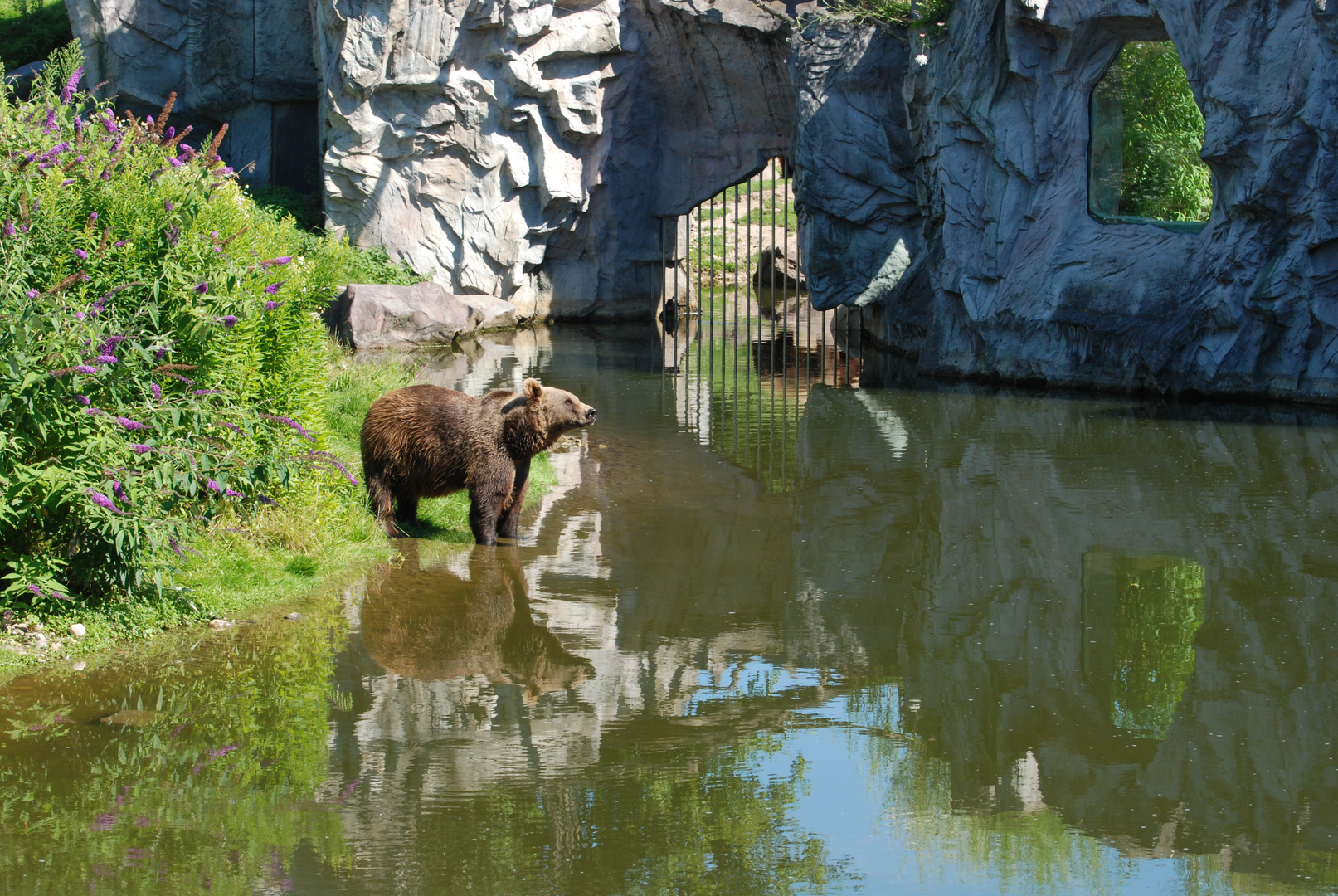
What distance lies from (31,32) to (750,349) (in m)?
21.0

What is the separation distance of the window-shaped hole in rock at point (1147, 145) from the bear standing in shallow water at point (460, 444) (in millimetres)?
12488

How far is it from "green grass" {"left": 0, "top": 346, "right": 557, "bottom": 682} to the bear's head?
3.43 feet

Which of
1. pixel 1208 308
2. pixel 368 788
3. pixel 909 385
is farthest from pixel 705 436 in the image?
pixel 368 788

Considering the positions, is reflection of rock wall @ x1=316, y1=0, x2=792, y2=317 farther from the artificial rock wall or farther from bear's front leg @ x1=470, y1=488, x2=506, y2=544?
bear's front leg @ x1=470, y1=488, x2=506, y2=544

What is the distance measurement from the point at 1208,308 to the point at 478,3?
54.1 feet

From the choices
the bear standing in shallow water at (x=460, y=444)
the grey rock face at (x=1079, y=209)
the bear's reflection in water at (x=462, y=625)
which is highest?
the grey rock face at (x=1079, y=209)

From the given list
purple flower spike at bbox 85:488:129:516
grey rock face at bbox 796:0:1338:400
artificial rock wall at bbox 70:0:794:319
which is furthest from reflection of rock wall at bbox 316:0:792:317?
purple flower spike at bbox 85:488:129:516

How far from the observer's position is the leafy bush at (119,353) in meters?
5.59

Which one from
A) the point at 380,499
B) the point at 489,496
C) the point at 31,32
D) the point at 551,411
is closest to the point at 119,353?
the point at 380,499

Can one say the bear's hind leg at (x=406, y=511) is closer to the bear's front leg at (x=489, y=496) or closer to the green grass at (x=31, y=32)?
the bear's front leg at (x=489, y=496)

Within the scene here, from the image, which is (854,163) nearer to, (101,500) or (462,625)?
(462,625)

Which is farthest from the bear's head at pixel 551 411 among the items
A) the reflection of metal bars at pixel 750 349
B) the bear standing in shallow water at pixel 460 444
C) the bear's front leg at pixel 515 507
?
the reflection of metal bars at pixel 750 349

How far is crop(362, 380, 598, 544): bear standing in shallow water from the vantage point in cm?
842

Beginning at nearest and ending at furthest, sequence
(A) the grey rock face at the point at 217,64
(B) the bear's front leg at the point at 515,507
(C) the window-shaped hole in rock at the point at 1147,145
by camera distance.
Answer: (B) the bear's front leg at the point at 515,507 < (C) the window-shaped hole in rock at the point at 1147,145 < (A) the grey rock face at the point at 217,64
